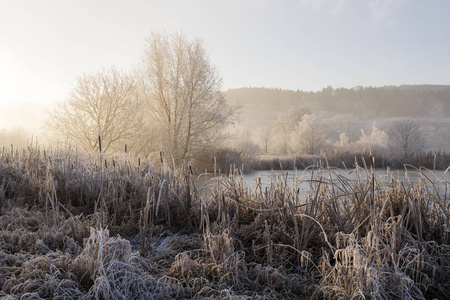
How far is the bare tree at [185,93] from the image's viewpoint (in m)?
16.6

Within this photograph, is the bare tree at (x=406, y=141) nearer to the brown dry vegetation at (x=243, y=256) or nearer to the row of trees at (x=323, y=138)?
the row of trees at (x=323, y=138)

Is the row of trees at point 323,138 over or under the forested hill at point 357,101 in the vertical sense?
under

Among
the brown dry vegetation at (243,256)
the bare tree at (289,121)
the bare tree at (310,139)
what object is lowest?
the brown dry vegetation at (243,256)

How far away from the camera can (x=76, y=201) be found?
4.68m

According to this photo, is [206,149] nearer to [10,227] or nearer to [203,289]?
[10,227]

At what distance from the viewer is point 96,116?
14625 mm

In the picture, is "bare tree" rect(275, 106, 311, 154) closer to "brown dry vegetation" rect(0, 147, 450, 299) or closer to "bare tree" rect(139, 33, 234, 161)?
"bare tree" rect(139, 33, 234, 161)

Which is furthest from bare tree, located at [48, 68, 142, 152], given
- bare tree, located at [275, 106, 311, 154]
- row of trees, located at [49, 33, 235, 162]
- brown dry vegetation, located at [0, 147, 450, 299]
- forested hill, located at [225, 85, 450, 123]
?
forested hill, located at [225, 85, 450, 123]

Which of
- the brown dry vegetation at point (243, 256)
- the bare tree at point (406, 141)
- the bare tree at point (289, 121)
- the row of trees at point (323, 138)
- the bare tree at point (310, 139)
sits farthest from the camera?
the bare tree at point (289, 121)

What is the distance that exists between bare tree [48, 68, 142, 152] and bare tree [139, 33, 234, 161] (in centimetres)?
215

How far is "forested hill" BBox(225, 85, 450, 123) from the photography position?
109 m

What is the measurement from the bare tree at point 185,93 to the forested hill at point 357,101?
89.2m

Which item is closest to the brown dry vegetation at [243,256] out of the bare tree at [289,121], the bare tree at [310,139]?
the bare tree at [310,139]

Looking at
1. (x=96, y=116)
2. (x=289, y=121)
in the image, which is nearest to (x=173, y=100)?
(x=96, y=116)
